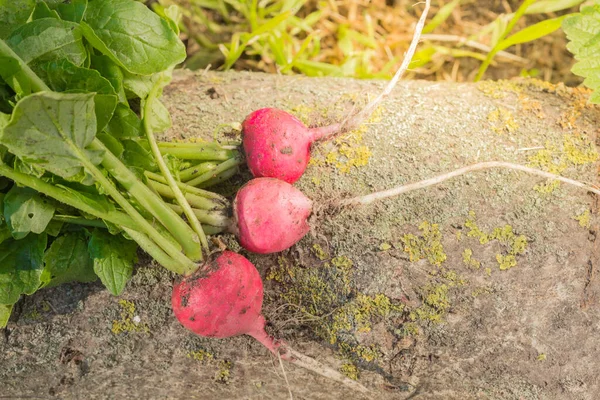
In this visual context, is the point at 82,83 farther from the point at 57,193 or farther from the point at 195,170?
the point at 195,170

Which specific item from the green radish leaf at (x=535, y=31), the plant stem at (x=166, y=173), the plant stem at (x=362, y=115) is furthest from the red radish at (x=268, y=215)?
the green radish leaf at (x=535, y=31)

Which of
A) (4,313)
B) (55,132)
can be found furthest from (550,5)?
(4,313)

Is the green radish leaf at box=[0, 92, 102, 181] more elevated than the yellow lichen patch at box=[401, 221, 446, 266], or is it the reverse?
the green radish leaf at box=[0, 92, 102, 181]

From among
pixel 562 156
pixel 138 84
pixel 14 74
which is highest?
pixel 14 74

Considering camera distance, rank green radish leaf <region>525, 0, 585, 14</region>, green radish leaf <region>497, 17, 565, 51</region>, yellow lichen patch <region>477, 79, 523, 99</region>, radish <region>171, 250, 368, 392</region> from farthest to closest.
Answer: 1. green radish leaf <region>525, 0, 585, 14</region>
2. green radish leaf <region>497, 17, 565, 51</region>
3. yellow lichen patch <region>477, 79, 523, 99</region>
4. radish <region>171, 250, 368, 392</region>

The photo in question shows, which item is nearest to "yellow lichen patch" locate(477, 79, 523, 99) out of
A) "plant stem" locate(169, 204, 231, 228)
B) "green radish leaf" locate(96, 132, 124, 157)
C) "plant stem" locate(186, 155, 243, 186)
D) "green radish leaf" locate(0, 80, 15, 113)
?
"plant stem" locate(186, 155, 243, 186)

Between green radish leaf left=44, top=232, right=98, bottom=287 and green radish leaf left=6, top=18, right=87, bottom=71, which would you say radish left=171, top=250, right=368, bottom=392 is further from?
green radish leaf left=6, top=18, right=87, bottom=71

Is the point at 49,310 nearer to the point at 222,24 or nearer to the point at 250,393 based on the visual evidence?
the point at 250,393
